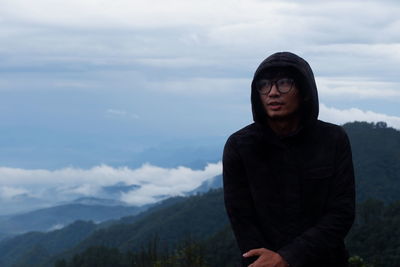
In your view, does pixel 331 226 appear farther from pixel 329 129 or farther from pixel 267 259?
pixel 329 129

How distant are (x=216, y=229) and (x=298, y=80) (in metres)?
90.6

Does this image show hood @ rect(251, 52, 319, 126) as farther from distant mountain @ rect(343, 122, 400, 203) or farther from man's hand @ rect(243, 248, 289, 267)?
distant mountain @ rect(343, 122, 400, 203)

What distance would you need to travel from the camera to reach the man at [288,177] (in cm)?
350

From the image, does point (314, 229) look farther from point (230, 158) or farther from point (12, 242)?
point (12, 242)

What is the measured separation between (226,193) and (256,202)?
163 mm

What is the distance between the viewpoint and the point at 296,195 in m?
3.55

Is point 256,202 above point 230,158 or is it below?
below

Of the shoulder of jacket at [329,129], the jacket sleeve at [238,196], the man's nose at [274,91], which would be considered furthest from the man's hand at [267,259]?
the man's nose at [274,91]

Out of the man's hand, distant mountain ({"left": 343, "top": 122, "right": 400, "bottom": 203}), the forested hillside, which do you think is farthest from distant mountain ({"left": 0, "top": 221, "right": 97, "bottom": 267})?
the man's hand

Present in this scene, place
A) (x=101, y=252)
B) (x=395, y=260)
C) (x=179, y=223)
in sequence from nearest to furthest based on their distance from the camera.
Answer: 1. (x=395, y=260)
2. (x=101, y=252)
3. (x=179, y=223)

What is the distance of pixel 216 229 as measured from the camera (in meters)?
93.2

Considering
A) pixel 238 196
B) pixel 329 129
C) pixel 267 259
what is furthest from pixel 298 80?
pixel 267 259

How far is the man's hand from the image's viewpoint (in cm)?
348

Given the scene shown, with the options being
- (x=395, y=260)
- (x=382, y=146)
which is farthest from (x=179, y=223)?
(x=395, y=260)
